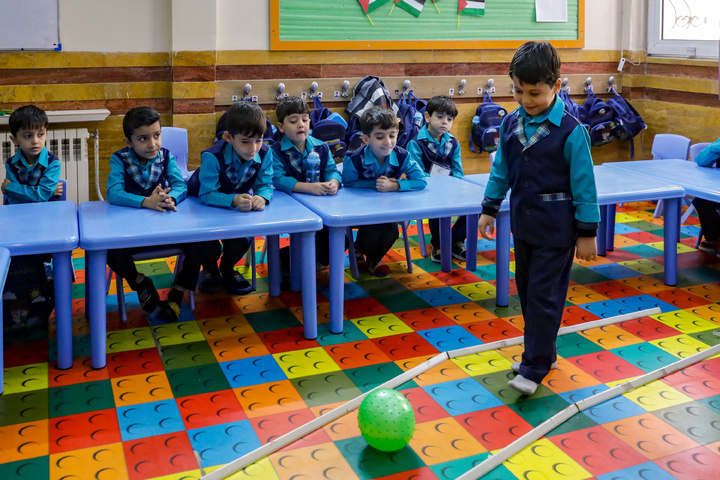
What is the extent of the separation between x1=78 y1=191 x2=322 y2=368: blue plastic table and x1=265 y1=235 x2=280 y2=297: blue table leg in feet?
1.02

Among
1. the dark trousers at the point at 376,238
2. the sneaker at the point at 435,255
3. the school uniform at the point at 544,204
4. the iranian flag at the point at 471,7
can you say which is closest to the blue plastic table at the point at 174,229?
the dark trousers at the point at 376,238

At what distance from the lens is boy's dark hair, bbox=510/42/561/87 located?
214 cm

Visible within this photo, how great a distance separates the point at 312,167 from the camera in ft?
11.0

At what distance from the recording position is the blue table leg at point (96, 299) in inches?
98.4

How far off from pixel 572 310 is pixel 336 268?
1135 millimetres

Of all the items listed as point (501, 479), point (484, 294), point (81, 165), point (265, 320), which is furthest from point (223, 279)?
point (501, 479)

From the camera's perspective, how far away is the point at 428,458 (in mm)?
2016

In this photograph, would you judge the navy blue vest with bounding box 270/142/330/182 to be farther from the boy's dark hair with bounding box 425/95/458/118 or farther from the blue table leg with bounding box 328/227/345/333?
the boy's dark hair with bounding box 425/95/458/118

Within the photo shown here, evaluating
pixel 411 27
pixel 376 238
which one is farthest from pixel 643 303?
pixel 411 27

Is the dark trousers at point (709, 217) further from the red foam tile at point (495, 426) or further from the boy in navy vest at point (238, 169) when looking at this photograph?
the boy in navy vest at point (238, 169)

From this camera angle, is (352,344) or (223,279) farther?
(223,279)

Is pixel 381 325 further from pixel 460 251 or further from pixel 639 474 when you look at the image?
pixel 639 474

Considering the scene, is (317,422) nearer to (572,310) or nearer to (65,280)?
(65,280)

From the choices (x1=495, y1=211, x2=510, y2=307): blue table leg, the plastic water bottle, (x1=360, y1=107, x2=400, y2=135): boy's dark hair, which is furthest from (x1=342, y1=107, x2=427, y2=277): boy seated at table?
(x1=495, y1=211, x2=510, y2=307): blue table leg
